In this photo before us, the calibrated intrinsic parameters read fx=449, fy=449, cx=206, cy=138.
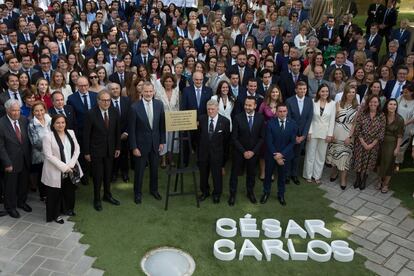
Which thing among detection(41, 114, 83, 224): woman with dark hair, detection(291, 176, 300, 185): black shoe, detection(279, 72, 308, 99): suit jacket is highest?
detection(279, 72, 308, 99): suit jacket

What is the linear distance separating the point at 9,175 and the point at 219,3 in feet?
34.7

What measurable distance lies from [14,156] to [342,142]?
19.0ft

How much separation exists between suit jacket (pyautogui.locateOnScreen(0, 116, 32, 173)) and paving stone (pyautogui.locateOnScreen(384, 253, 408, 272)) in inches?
227

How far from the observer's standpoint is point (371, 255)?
22.0ft

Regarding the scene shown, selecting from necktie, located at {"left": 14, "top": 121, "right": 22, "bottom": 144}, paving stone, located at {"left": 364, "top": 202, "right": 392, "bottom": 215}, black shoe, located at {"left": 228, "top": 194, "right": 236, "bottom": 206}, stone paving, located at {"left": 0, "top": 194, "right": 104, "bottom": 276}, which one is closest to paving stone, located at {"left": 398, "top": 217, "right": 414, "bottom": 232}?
paving stone, located at {"left": 364, "top": 202, "right": 392, "bottom": 215}

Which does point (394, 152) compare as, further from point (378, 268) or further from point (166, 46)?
point (166, 46)

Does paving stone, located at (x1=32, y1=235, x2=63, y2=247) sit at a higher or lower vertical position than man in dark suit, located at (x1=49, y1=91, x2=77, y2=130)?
lower

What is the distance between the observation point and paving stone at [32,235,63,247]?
263 inches

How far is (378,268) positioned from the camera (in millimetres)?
6398

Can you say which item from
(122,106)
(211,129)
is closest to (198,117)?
(211,129)

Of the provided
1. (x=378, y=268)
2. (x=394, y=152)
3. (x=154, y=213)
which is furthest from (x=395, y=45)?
(x=154, y=213)

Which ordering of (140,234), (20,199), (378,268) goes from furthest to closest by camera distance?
(20,199) < (140,234) < (378,268)

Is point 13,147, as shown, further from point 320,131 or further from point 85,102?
point 320,131

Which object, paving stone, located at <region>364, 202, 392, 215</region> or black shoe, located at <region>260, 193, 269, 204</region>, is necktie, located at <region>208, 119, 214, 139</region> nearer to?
black shoe, located at <region>260, 193, 269, 204</region>
